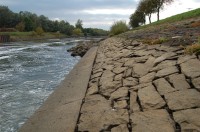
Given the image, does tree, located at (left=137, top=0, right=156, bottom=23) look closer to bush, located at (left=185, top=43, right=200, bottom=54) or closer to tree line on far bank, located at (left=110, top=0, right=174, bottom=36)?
tree line on far bank, located at (left=110, top=0, right=174, bottom=36)

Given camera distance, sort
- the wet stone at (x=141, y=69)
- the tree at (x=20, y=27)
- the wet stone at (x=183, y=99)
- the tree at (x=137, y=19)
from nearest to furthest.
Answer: the wet stone at (x=183, y=99), the wet stone at (x=141, y=69), the tree at (x=137, y=19), the tree at (x=20, y=27)

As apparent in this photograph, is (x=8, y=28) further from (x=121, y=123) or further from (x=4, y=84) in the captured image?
(x=121, y=123)

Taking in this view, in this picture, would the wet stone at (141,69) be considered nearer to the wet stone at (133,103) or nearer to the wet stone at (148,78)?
the wet stone at (148,78)

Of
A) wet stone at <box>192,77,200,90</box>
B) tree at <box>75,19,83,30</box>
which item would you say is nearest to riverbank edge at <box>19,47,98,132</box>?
wet stone at <box>192,77,200,90</box>

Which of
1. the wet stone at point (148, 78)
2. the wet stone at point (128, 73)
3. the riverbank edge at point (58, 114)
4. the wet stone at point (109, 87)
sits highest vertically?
the wet stone at point (148, 78)

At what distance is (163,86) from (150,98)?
1.77 feet

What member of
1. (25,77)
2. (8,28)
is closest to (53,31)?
(8,28)

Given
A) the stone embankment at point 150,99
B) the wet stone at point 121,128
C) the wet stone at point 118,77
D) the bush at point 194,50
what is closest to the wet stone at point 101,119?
the stone embankment at point 150,99

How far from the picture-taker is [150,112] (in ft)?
Answer: 16.7

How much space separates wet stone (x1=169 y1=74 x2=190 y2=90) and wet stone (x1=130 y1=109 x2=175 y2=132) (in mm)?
879

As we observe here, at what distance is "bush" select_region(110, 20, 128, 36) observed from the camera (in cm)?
4567

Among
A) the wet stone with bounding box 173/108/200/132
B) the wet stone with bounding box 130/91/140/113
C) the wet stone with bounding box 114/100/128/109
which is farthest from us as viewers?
the wet stone with bounding box 114/100/128/109

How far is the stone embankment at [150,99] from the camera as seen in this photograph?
4664mm

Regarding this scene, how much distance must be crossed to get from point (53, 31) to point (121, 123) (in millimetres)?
120307
